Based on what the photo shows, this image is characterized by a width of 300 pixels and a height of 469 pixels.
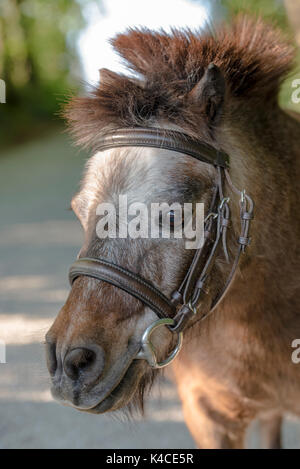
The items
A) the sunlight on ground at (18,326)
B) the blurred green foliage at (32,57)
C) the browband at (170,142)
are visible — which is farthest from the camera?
the blurred green foliage at (32,57)

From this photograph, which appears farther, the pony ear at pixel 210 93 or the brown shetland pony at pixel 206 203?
the pony ear at pixel 210 93

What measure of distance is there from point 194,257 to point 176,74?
2.24ft

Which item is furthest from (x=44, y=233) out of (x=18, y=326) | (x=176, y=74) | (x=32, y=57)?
(x=32, y=57)

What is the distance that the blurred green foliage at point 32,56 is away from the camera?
15531mm

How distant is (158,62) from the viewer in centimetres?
171

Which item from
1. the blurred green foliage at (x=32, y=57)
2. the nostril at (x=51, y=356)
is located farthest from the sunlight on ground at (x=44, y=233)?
the blurred green foliage at (x=32, y=57)

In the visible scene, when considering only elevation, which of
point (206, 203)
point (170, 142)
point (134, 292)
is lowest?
point (134, 292)

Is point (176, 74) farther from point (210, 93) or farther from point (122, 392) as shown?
point (122, 392)

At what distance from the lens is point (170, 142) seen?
1554 millimetres

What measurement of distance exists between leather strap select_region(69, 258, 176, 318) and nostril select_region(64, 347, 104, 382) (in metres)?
0.21

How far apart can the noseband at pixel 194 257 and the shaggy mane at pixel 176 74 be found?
68 millimetres

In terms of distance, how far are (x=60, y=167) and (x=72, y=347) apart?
1076cm

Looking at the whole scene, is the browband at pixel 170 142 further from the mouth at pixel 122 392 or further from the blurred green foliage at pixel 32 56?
the blurred green foliage at pixel 32 56
